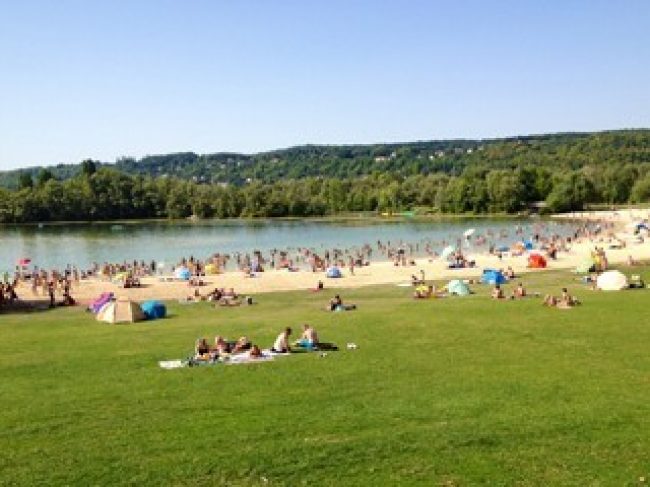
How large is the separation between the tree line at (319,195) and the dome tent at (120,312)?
113504 mm

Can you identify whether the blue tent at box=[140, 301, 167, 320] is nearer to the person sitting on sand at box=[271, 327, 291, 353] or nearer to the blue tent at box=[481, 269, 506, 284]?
the person sitting on sand at box=[271, 327, 291, 353]

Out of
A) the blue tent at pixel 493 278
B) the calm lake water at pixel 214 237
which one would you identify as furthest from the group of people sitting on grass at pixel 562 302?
the calm lake water at pixel 214 237

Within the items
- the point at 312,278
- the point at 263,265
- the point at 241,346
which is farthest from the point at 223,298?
the point at 263,265

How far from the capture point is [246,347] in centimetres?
1836

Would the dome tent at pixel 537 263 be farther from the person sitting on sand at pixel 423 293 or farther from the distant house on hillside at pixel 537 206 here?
the distant house on hillside at pixel 537 206

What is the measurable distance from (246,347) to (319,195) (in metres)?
138

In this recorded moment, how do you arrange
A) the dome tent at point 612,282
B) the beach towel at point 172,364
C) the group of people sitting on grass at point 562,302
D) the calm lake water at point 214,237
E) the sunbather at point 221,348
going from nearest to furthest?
1. the beach towel at point 172,364
2. the sunbather at point 221,348
3. the group of people sitting on grass at point 562,302
4. the dome tent at point 612,282
5. the calm lake water at point 214,237

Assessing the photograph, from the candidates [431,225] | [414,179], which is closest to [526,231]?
[431,225]

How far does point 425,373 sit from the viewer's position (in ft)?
50.4

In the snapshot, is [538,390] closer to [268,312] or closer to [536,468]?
[536,468]

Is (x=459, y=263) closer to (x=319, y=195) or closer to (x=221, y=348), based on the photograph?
(x=221, y=348)

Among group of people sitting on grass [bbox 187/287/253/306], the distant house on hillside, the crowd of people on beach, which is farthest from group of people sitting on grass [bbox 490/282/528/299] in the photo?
the distant house on hillside

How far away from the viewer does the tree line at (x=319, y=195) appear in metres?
135

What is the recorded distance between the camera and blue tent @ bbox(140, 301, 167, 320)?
86.7 ft
